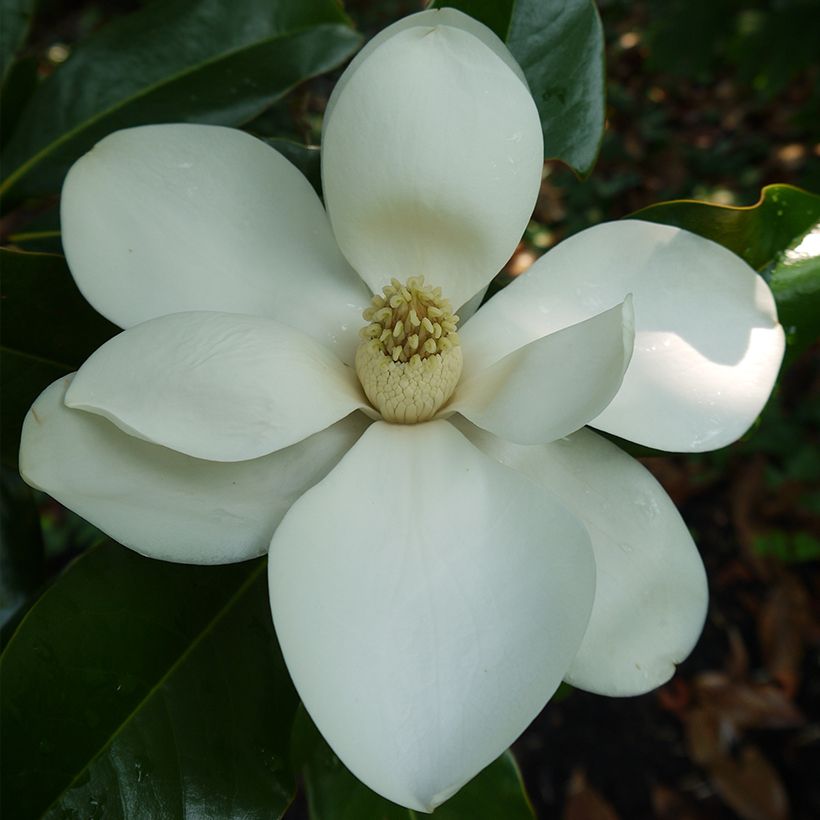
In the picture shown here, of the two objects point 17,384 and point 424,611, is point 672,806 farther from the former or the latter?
point 17,384

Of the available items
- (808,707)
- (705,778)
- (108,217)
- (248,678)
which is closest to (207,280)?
(108,217)

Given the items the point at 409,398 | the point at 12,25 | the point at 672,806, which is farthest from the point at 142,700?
the point at 672,806

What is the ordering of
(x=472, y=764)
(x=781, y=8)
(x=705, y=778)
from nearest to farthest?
(x=472, y=764) → (x=705, y=778) → (x=781, y=8)

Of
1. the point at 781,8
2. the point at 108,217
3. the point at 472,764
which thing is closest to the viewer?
the point at 472,764

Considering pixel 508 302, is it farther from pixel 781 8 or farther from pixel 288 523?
pixel 781 8

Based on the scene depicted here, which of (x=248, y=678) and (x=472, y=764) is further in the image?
(x=248, y=678)

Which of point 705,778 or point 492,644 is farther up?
point 492,644
